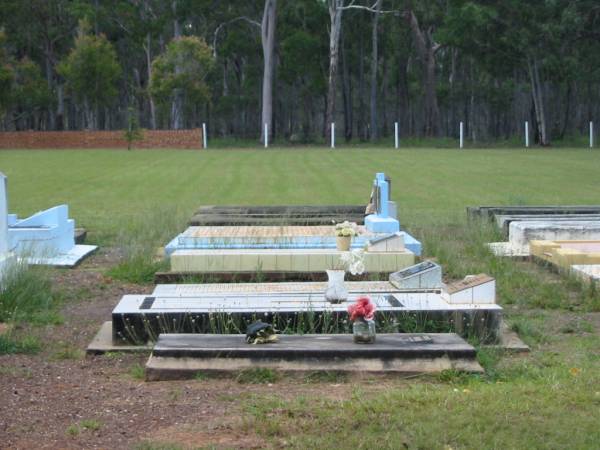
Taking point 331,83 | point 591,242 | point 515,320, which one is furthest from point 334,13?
point 515,320

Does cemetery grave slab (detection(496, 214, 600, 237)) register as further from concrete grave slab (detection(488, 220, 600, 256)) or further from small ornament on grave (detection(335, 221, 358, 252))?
small ornament on grave (detection(335, 221, 358, 252))

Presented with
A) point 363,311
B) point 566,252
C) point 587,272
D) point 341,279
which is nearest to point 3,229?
point 341,279

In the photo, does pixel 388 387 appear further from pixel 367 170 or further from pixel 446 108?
pixel 446 108

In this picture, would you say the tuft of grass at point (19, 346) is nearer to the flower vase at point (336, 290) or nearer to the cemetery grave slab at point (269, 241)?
the flower vase at point (336, 290)

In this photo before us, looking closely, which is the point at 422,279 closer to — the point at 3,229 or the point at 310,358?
the point at 310,358

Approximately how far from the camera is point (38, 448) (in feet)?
19.2

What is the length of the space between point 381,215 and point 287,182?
498 inches

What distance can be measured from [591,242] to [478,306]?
5.77 meters

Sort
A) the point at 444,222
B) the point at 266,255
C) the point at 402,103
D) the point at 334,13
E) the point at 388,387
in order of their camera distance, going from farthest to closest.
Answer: the point at 402,103 → the point at 334,13 → the point at 444,222 → the point at 266,255 → the point at 388,387

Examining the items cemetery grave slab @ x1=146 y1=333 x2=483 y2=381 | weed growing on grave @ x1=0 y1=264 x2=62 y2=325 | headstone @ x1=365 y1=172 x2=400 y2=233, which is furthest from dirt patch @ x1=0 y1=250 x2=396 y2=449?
headstone @ x1=365 y1=172 x2=400 y2=233

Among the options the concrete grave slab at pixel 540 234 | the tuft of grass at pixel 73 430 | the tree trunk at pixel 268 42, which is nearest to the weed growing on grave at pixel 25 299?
the tuft of grass at pixel 73 430

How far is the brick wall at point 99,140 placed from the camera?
5600cm

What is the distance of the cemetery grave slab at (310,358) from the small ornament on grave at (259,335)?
94mm

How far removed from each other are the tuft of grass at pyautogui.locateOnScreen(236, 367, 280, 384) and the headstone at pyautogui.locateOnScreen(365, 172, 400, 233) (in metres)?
7.10
